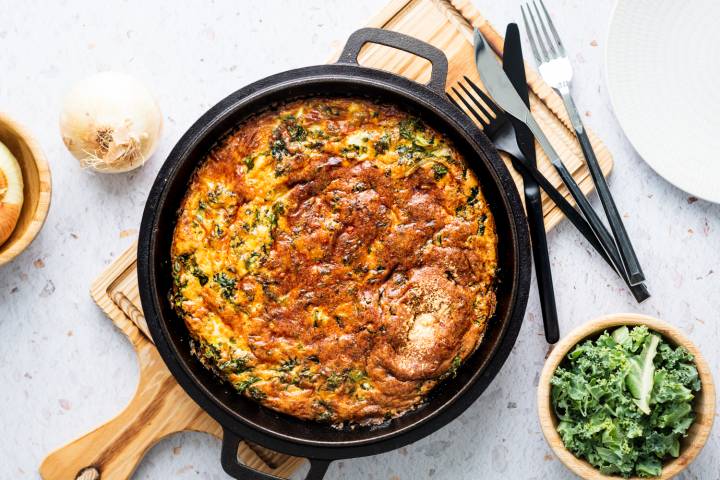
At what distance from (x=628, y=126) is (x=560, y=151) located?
0.32 metres

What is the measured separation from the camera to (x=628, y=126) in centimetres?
320

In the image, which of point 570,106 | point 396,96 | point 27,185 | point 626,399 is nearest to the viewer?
point 396,96

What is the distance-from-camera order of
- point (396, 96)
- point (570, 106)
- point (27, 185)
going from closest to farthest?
point (396, 96)
point (27, 185)
point (570, 106)

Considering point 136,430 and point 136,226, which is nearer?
point 136,430

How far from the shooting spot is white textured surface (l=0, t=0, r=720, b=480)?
3258mm

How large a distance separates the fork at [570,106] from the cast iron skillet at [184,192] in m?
0.60

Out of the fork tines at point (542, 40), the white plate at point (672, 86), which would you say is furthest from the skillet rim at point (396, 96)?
the white plate at point (672, 86)

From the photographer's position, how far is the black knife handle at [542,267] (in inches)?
121

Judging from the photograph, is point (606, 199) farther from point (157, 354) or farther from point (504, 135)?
point (157, 354)

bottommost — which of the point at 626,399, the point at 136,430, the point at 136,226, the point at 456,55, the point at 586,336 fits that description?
the point at 626,399

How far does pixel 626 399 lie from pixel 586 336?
0.94ft

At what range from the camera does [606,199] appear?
3.16m

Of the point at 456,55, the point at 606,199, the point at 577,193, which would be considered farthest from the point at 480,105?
the point at 606,199

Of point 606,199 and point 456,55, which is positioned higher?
point 456,55
